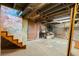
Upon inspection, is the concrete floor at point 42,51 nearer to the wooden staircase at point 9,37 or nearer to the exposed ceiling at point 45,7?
the wooden staircase at point 9,37

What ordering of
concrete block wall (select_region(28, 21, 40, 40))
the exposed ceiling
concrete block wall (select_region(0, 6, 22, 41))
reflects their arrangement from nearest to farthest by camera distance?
the exposed ceiling, concrete block wall (select_region(0, 6, 22, 41)), concrete block wall (select_region(28, 21, 40, 40))

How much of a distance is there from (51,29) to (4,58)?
2.60 metres

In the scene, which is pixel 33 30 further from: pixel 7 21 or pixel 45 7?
pixel 45 7

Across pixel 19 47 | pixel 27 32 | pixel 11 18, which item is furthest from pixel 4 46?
pixel 27 32

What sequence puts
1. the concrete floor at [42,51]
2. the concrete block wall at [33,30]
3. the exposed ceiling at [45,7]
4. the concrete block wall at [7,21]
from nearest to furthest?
1. the exposed ceiling at [45,7]
2. the concrete floor at [42,51]
3. the concrete block wall at [7,21]
4. the concrete block wall at [33,30]


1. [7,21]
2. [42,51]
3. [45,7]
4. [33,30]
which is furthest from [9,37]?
[33,30]

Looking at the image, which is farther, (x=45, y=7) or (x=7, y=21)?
(x=7, y=21)

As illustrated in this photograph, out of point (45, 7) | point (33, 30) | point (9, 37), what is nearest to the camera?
point (45, 7)

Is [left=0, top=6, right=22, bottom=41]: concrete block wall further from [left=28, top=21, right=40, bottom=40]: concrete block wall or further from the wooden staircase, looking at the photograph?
[left=28, top=21, right=40, bottom=40]: concrete block wall

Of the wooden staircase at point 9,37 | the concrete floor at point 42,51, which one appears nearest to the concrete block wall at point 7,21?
the wooden staircase at point 9,37

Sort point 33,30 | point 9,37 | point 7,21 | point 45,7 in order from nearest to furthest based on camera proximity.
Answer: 1. point 45,7
2. point 9,37
3. point 7,21
4. point 33,30

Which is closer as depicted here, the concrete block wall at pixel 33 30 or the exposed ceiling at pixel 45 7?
the exposed ceiling at pixel 45 7

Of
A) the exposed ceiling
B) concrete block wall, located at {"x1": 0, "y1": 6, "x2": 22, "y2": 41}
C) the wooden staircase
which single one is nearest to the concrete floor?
the wooden staircase

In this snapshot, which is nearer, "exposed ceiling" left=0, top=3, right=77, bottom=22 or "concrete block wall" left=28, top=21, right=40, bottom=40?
"exposed ceiling" left=0, top=3, right=77, bottom=22
